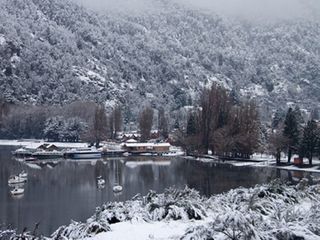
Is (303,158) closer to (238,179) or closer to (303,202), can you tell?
(238,179)

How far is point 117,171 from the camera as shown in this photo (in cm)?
6562

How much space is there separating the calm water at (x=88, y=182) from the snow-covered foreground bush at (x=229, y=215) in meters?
6.34

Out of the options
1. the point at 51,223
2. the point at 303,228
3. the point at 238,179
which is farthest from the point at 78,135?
the point at 303,228

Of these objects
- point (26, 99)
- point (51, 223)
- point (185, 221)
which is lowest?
→ point (51, 223)

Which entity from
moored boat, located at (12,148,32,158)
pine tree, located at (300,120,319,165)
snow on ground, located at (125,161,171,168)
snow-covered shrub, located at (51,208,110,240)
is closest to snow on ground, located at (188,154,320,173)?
pine tree, located at (300,120,319,165)

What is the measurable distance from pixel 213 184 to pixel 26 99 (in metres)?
143

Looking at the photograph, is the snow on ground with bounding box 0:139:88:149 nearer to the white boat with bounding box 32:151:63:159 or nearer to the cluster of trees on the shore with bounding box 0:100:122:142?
the cluster of trees on the shore with bounding box 0:100:122:142

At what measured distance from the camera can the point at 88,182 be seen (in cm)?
5384

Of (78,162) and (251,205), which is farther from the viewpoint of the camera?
(78,162)

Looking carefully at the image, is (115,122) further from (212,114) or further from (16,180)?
(16,180)

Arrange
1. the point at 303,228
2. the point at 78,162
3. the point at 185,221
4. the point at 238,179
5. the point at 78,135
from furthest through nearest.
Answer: the point at 78,135 → the point at 78,162 → the point at 238,179 → the point at 185,221 → the point at 303,228

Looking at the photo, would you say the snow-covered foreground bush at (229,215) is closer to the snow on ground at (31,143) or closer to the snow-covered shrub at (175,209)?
the snow-covered shrub at (175,209)

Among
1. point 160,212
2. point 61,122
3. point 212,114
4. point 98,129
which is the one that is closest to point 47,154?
point 98,129

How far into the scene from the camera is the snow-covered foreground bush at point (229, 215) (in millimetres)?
15084
